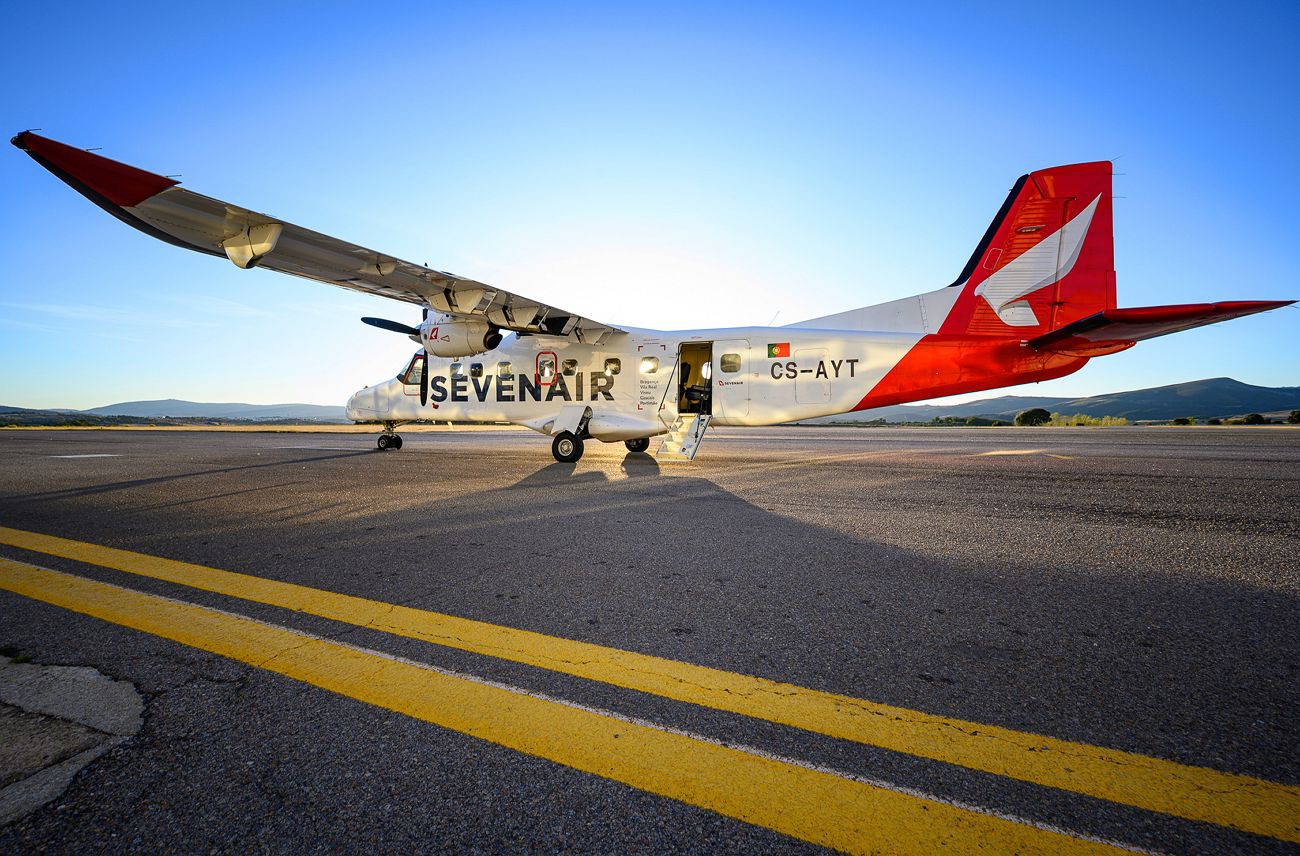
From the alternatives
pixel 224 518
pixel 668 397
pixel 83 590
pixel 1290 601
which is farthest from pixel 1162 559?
pixel 668 397

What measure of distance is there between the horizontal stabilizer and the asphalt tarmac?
12.9 ft

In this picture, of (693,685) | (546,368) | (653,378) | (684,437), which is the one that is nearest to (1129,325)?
(684,437)

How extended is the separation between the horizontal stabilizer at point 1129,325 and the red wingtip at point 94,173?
1191 centimetres

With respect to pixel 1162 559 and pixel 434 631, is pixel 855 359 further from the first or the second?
pixel 434 631

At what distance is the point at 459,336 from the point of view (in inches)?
424

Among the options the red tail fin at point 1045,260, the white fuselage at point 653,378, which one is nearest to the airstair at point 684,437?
the white fuselage at point 653,378

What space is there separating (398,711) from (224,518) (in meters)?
4.41

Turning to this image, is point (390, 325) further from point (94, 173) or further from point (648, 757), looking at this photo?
point (648, 757)

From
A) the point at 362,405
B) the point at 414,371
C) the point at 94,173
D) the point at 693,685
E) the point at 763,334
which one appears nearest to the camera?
the point at 693,685

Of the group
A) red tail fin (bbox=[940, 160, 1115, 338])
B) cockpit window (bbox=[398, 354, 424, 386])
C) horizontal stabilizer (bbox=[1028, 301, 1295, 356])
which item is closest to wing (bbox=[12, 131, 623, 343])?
cockpit window (bbox=[398, 354, 424, 386])

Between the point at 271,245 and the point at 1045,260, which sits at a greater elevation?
the point at 1045,260

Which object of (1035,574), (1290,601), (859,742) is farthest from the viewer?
(1035,574)

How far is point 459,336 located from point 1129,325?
444 inches

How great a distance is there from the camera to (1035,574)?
3150mm
